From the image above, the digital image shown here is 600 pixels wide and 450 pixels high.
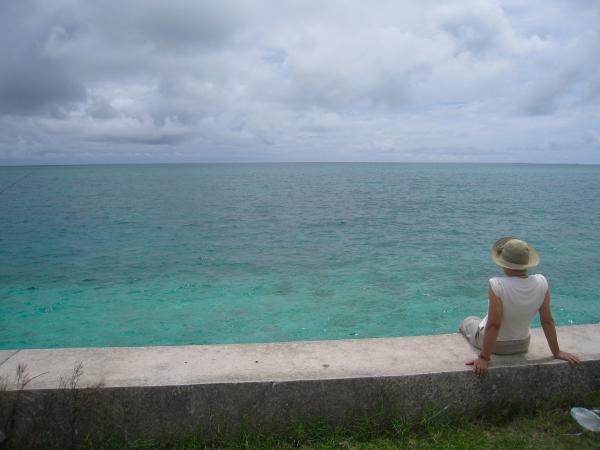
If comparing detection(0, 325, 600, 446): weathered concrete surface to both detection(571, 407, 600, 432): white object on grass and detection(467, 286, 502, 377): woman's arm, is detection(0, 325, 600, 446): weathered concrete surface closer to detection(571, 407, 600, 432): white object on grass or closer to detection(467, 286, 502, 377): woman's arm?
detection(467, 286, 502, 377): woman's arm

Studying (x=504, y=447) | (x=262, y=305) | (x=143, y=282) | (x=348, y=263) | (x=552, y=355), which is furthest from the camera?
(x=348, y=263)

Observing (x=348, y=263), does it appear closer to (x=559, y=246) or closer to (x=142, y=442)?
(x=559, y=246)

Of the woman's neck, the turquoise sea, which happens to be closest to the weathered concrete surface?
the woman's neck

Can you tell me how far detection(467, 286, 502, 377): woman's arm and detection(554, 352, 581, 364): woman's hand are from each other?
667mm

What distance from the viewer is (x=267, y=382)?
347cm

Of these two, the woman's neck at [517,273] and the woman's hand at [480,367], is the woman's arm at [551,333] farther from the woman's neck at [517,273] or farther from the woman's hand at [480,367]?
the woman's hand at [480,367]

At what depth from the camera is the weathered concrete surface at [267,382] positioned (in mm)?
3389

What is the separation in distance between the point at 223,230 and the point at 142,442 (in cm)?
2226

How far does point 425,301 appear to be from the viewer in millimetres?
11523

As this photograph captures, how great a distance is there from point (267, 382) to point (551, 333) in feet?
8.14

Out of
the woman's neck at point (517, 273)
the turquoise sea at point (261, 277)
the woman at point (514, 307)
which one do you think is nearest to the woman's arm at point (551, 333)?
the woman at point (514, 307)

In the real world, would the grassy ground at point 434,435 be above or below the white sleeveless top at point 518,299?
below

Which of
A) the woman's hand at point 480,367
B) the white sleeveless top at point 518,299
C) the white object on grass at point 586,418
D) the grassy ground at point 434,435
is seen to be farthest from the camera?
the white sleeveless top at point 518,299

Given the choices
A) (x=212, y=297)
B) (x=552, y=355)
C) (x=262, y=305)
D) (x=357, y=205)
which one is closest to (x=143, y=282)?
(x=212, y=297)
